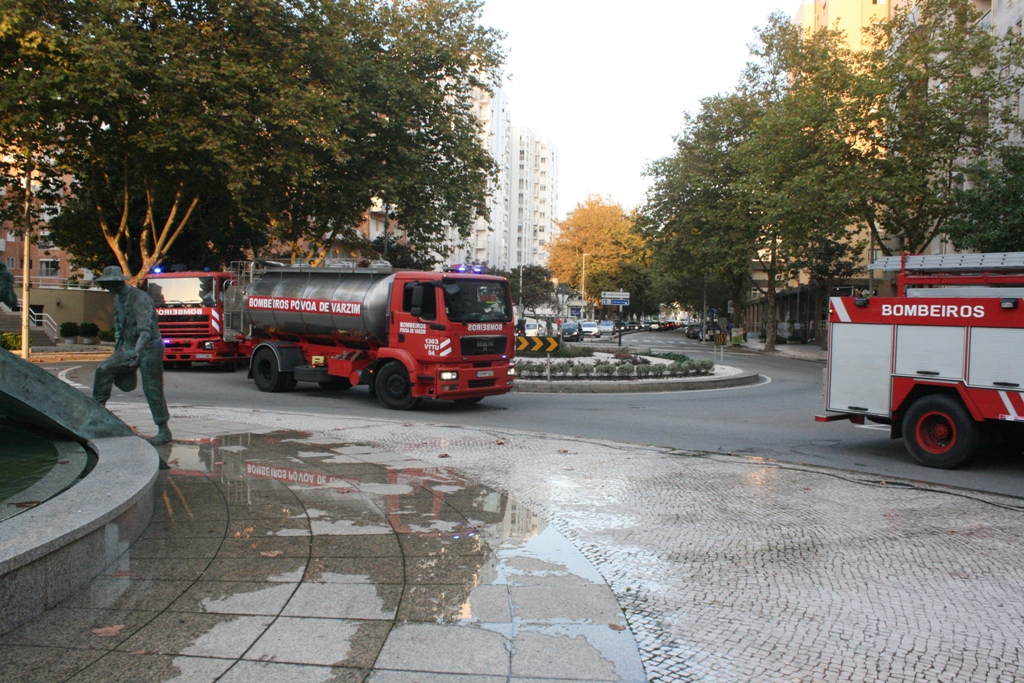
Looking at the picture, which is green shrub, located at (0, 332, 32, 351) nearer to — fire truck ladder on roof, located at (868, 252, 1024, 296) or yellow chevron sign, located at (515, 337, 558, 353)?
yellow chevron sign, located at (515, 337, 558, 353)

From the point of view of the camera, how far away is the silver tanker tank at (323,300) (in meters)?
15.7

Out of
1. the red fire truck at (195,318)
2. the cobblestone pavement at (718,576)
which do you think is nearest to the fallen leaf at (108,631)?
the cobblestone pavement at (718,576)

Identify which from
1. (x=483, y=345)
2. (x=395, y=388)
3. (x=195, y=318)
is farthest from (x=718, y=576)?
(x=195, y=318)

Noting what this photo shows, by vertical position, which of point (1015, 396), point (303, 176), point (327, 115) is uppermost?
point (327, 115)

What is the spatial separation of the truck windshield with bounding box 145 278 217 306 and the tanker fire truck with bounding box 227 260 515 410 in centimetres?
530

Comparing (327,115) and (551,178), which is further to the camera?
(551,178)

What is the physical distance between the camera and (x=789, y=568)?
5.68 metres

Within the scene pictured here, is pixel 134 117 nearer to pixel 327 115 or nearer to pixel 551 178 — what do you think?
pixel 327 115

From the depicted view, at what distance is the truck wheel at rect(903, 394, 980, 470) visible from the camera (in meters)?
9.76

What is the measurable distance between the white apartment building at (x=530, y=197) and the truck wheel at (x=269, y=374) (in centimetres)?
8770

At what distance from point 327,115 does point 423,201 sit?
25.1 ft

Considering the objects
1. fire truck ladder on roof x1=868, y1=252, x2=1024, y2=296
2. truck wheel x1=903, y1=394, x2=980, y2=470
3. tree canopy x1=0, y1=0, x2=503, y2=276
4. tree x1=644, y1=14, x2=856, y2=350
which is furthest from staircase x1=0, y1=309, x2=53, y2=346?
truck wheel x1=903, y1=394, x2=980, y2=470

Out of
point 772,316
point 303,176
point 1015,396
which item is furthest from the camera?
point 772,316

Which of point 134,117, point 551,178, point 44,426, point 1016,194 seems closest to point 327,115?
point 134,117
